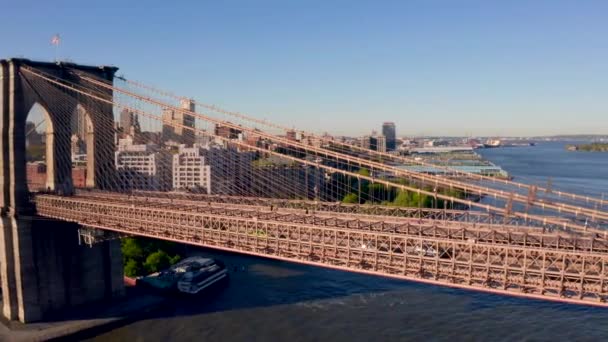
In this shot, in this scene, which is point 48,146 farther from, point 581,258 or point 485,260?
point 581,258

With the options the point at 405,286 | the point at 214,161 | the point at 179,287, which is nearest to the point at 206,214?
the point at 179,287

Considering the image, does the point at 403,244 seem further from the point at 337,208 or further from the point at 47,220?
the point at 47,220

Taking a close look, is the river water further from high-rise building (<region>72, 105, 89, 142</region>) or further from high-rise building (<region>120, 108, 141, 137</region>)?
high-rise building (<region>72, 105, 89, 142</region>)

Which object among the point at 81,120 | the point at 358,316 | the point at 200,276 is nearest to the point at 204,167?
the point at 81,120

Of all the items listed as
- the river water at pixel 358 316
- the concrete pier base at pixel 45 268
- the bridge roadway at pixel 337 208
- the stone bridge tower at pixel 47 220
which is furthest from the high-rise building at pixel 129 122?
the river water at pixel 358 316

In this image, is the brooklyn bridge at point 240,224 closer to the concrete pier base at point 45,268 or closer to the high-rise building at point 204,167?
the concrete pier base at point 45,268

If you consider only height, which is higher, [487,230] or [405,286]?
[487,230]
